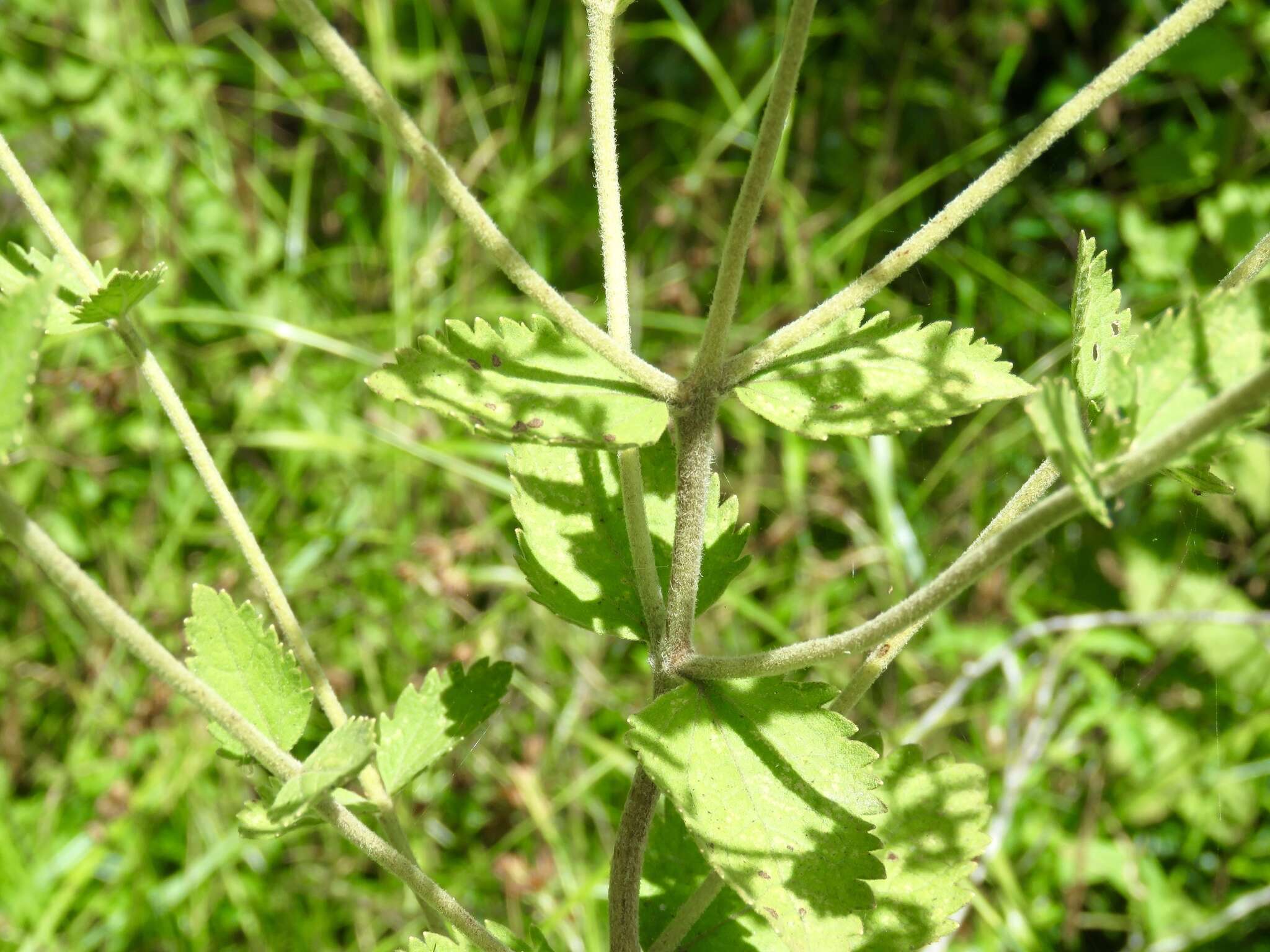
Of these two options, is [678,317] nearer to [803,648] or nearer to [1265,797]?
[1265,797]

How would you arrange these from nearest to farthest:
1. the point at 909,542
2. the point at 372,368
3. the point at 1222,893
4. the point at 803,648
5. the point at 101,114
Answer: the point at 803,648
the point at 1222,893
the point at 909,542
the point at 372,368
the point at 101,114

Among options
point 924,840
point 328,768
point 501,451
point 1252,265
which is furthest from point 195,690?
point 501,451

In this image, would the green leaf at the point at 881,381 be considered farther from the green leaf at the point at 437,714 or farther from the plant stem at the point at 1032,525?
the green leaf at the point at 437,714

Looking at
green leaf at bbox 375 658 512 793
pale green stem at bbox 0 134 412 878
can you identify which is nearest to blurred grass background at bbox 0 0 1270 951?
green leaf at bbox 375 658 512 793

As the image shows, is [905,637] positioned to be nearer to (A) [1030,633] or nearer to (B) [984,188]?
(B) [984,188]

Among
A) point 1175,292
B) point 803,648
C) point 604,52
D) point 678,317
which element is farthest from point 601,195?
point 1175,292

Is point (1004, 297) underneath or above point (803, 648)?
above

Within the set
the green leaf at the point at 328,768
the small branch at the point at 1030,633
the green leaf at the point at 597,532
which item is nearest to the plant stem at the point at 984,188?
the green leaf at the point at 597,532

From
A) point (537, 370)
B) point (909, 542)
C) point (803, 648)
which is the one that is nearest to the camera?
point (803, 648)
